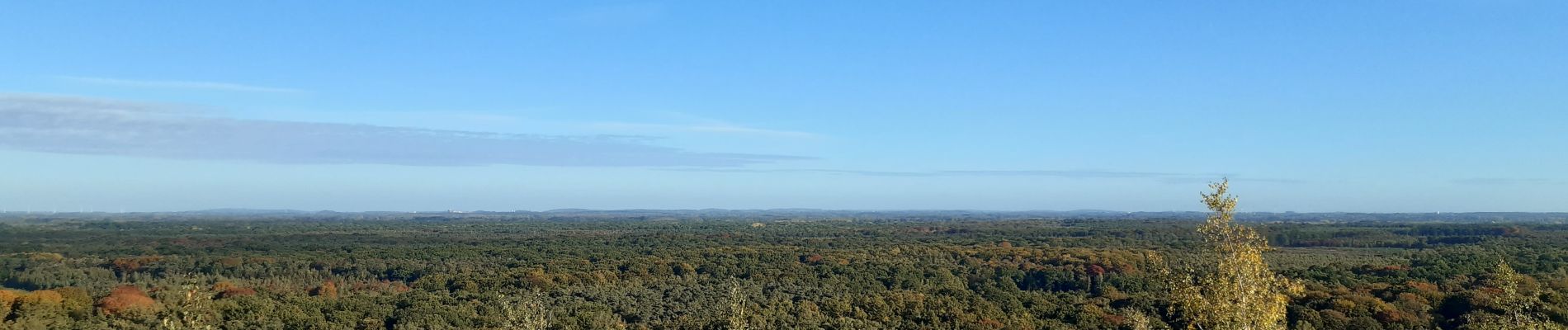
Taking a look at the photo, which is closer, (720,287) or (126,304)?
(126,304)

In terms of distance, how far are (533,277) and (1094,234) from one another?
11607 cm

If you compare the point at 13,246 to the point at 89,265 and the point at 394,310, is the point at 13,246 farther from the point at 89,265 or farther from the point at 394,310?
the point at 394,310

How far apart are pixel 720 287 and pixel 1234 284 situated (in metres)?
52.5

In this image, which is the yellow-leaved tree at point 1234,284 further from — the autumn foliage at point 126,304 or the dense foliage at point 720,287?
the autumn foliage at point 126,304

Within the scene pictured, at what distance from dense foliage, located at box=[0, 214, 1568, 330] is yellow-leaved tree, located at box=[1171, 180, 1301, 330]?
2.71 ft

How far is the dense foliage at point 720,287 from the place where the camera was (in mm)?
43469

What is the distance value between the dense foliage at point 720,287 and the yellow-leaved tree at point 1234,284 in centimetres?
83

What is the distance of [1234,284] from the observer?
49.1ft

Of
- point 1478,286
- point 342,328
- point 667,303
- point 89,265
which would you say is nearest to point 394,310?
point 342,328

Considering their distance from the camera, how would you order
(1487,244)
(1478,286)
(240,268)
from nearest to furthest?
(1478,286)
(240,268)
(1487,244)

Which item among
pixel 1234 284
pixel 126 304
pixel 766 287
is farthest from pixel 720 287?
pixel 1234 284

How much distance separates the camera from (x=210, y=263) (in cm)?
8412

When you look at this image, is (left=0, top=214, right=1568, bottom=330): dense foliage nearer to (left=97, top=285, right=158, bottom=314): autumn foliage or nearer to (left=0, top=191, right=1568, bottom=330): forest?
(left=97, top=285, right=158, bottom=314): autumn foliage

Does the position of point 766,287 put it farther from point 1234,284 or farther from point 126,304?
point 1234,284
